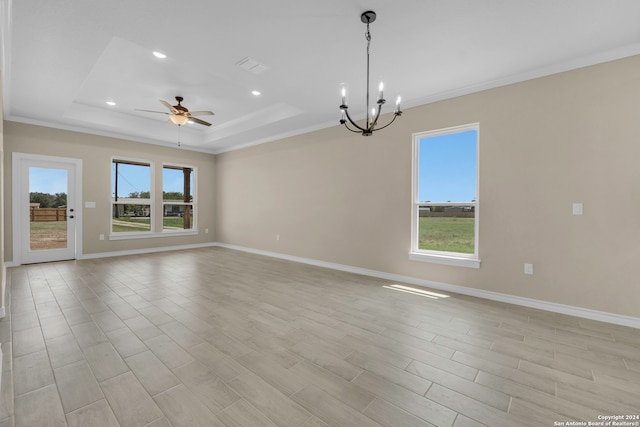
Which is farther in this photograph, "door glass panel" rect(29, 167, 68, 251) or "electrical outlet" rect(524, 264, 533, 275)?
"door glass panel" rect(29, 167, 68, 251)

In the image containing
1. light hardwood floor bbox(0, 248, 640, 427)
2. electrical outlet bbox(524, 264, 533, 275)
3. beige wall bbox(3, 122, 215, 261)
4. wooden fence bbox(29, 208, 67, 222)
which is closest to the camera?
light hardwood floor bbox(0, 248, 640, 427)

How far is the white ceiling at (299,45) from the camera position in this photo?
2.32 m

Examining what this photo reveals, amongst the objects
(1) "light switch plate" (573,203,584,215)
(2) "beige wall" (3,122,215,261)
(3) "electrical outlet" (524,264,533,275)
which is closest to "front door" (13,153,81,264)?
(2) "beige wall" (3,122,215,261)

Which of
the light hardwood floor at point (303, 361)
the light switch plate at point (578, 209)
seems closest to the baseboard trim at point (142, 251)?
the light hardwood floor at point (303, 361)

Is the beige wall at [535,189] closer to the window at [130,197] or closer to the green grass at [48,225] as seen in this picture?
the window at [130,197]

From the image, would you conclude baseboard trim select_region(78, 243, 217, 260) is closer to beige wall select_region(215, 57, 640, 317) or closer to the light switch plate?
beige wall select_region(215, 57, 640, 317)

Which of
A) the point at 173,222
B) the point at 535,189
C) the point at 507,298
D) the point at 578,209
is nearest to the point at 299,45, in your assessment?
the point at 535,189

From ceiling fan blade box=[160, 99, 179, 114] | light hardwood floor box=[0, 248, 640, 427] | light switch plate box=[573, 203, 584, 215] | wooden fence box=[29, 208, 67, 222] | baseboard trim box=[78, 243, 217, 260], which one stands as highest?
ceiling fan blade box=[160, 99, 179, 114]

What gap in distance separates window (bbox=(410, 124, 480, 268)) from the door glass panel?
22.5 ft

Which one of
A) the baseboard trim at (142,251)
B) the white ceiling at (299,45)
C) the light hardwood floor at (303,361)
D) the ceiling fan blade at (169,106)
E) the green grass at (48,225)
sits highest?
the white ceiling at (299,45)

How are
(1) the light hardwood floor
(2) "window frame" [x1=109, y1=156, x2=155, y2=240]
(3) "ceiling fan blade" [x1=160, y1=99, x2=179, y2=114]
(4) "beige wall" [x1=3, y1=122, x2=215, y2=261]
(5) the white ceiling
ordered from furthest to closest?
(2) "window frame" [x1=109, y1=156, x2=155, y2=240], (4) "beige wall" [x1=3, y1=122, x2=215, y2=261], (3) "ceiling fan blade" [x1=160, y1=99, x2=179, y2=114], (5) the white ceiling, (1) the light hardwood floor

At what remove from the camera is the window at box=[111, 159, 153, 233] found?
6340 mm

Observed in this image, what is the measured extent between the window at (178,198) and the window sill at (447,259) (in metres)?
6.14

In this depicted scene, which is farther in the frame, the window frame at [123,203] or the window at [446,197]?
the window frame at [123,203]
